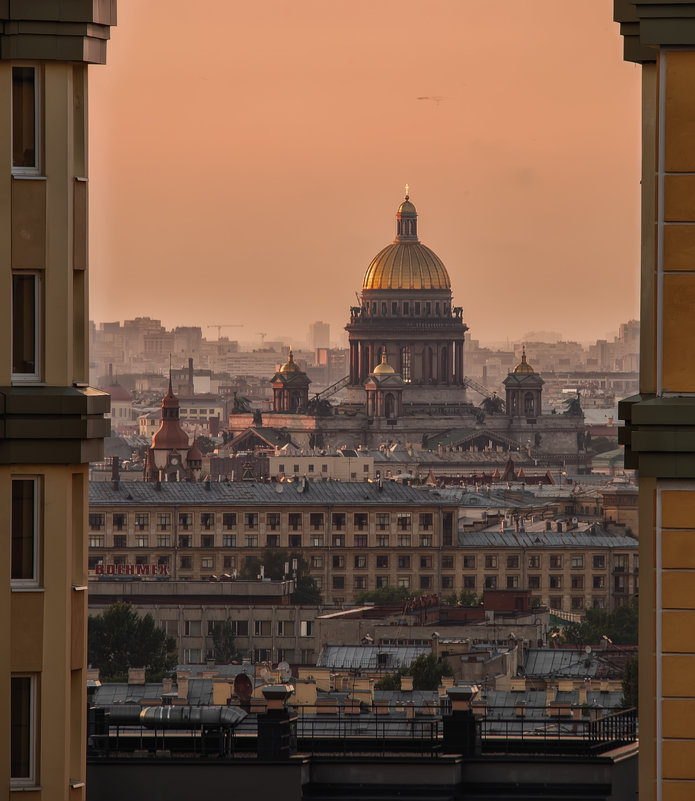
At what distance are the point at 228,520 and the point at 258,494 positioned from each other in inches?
94.4

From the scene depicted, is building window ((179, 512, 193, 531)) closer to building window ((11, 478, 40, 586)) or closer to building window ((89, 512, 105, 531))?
building window ((89, 512, 105, 531))

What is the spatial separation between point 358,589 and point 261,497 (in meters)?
5.78

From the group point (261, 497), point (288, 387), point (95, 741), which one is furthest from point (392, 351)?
point (95, 741)

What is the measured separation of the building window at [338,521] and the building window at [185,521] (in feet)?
18.1

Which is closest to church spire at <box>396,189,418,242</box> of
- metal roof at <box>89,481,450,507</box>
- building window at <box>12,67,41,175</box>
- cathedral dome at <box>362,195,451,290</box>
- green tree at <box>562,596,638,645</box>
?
cathedral dome at <box>362,195,451,290</box>

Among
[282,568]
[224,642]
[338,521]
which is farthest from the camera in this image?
[338,521]

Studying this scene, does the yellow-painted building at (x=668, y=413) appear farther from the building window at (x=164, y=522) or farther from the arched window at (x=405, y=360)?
the arched window at (x=405, y=360)

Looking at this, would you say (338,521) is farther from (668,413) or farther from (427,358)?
(668,413)

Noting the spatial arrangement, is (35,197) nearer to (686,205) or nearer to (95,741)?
(686,205)

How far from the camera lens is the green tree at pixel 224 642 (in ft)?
219

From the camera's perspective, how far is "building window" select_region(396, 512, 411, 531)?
290 feet

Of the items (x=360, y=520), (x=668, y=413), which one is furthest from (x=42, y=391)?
(x=360, y=520)

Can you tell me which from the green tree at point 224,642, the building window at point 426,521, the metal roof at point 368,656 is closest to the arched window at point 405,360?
the building window at point 426,521

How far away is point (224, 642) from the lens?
224 feet
